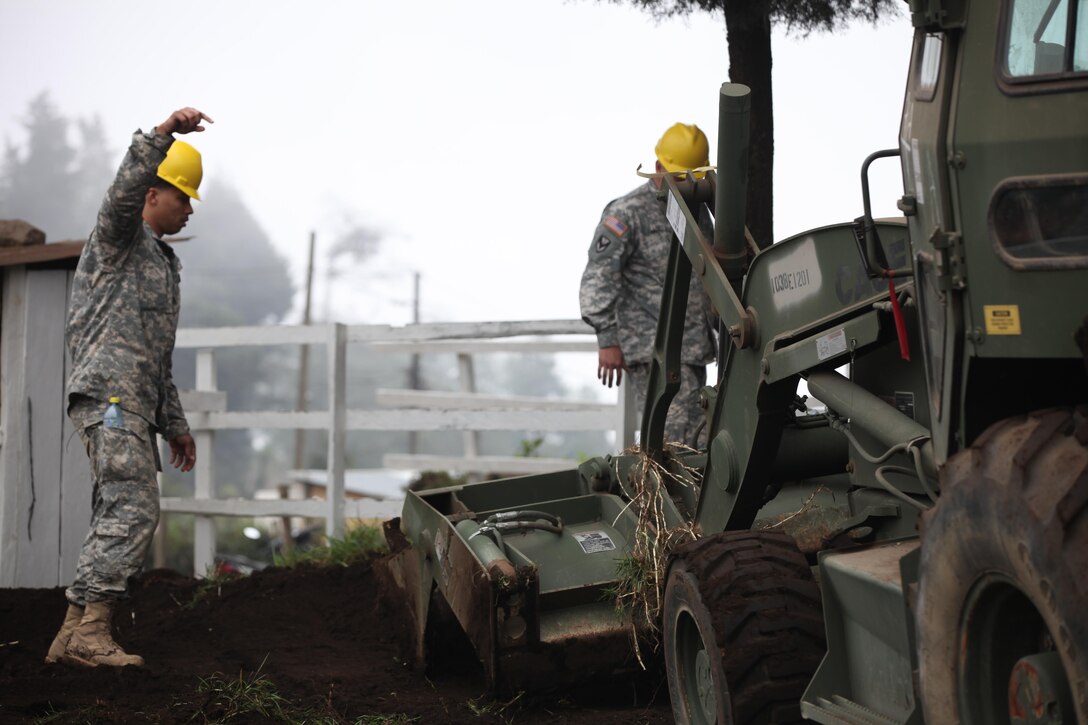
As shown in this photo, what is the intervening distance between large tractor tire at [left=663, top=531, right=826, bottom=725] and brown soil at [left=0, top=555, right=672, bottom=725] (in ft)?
3.41

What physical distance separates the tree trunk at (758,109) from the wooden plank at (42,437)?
4023 mm

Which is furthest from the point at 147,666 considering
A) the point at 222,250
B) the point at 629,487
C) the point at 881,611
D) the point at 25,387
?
the point at 222,250

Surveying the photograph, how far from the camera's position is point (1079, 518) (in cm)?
245

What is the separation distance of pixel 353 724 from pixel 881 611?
227 centimetres

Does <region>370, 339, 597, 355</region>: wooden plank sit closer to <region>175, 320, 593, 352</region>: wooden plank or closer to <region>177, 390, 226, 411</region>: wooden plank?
<region>175, 320, 593, 352</region>: wooden plank

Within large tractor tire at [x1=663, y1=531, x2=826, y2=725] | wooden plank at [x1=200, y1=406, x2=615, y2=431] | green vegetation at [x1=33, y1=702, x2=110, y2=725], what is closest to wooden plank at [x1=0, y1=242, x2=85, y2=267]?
wooden plank at [x1=200, y1=406, x2=615, y2=431]

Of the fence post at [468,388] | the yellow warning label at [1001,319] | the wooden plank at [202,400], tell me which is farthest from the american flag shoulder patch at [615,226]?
the fence post at [468,388]

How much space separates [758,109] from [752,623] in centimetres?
390

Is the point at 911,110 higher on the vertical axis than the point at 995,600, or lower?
higher

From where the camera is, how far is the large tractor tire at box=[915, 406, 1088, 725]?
245cm

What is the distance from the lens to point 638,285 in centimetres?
726

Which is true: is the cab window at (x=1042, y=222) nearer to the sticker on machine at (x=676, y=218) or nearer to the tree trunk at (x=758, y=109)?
the sticker on machine at (x=676, y=218)

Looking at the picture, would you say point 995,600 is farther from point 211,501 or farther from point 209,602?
point 211,501

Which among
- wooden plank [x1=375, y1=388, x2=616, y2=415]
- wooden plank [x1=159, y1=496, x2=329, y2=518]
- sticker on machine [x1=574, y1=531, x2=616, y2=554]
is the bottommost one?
wooden plank [x1=159, y1=496, x2=329, y2=518]
